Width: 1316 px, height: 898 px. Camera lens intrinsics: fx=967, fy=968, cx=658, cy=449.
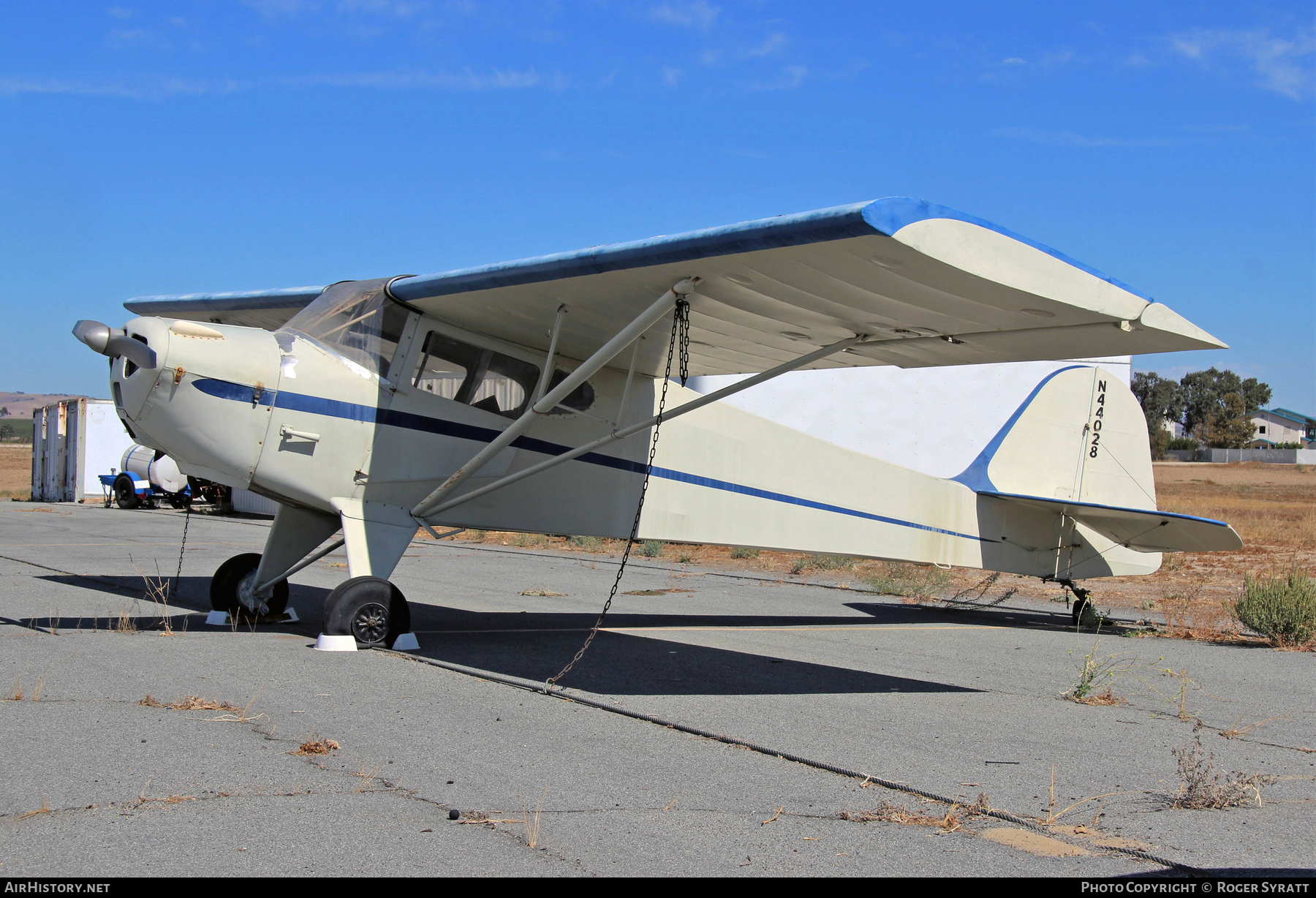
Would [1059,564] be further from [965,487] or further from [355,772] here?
[355,772]

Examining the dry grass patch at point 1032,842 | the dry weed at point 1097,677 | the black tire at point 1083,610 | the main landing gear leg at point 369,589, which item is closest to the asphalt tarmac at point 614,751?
the dry grass patch at point 1032,842

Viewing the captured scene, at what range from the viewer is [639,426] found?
7.00 m

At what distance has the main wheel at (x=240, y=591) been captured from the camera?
8.12m

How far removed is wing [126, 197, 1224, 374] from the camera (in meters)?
4.73

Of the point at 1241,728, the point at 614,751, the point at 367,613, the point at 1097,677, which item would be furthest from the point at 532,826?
the point at 1097,677

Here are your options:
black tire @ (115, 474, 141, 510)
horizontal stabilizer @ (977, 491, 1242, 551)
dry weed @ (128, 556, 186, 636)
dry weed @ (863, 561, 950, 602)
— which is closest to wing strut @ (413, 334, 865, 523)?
dry weed @ (128, 556, 186, 636)

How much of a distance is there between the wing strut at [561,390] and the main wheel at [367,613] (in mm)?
754

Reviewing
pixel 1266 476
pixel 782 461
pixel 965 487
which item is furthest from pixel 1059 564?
pixel 1266 476

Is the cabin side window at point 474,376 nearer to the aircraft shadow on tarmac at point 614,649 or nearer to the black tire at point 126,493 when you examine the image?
the aircraft shadow on tarmac at point 614,649

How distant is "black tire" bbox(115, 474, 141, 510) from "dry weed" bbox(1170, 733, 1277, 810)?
33884 mm

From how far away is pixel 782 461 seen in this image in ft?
31.1

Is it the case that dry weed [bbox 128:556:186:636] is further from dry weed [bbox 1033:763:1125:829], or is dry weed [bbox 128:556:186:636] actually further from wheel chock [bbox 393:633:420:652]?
dry weed [bbox 1033:763:1125:829]

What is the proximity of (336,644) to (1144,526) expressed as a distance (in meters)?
8.14

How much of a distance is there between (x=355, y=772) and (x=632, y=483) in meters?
4.89
